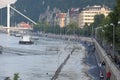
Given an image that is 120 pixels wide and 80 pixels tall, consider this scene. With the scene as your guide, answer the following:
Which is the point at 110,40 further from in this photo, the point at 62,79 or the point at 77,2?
the point at 77,2

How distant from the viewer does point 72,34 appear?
454 ft

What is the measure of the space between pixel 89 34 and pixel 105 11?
1208 inches

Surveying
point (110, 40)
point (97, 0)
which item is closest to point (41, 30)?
point (97, 0)

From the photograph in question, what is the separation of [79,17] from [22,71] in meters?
115

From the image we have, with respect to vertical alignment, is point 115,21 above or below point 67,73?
above

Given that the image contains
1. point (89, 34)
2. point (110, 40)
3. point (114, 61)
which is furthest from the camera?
point (89, 34)

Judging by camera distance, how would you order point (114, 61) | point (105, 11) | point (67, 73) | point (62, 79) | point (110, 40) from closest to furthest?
1. point (114, 61)
2. point (62, 79)
3. point (67, 73)
4. point (110, 40)
5. point (105, 11)

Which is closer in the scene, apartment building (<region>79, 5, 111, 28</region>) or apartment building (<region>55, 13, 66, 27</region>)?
apartment building (<region>79, 5, 111, 28</region>)

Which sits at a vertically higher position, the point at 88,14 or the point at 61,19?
the point at 88,14

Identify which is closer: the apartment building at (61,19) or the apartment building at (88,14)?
the apartment building at (88,14)

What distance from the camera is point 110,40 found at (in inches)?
1672

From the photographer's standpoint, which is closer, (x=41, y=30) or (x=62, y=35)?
(x=62, y=35)

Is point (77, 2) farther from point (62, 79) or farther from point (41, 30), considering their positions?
point (62, 79)

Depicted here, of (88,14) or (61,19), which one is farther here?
(61,19)
